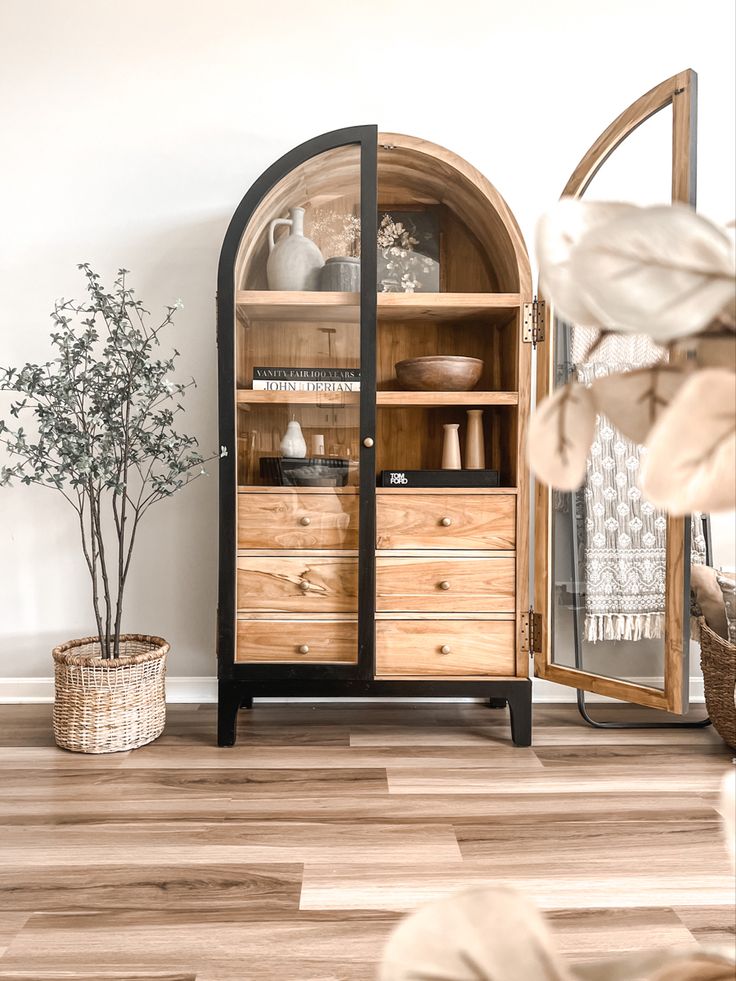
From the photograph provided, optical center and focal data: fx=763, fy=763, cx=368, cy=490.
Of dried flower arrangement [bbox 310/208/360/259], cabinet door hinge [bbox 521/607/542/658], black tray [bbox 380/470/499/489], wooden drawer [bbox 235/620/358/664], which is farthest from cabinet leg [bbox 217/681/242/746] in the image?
dried flower arrangement [bbox 310/208/360/259]

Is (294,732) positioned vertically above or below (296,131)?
below

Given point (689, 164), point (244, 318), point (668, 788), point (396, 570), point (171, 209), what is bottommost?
point (668, 788)

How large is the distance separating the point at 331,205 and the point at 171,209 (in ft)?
2.33

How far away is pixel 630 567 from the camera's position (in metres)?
2.18

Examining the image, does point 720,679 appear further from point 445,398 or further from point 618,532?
point 445,398

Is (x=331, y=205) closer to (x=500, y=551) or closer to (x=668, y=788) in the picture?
(x=500, y=551)

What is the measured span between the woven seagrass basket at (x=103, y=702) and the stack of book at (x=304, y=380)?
850 mm

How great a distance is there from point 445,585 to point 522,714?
17.1 inches

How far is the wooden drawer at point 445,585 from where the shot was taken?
221 centimetres

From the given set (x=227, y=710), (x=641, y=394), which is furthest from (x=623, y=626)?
(x=641, y=394)

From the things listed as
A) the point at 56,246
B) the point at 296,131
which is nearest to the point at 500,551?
the point at 296,131

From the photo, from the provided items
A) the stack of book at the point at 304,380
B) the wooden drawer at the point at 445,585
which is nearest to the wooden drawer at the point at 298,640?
the wooden drawer at the point at 445,585

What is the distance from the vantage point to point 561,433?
0.30 metres

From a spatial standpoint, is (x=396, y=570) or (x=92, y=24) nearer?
(x=396, y=570)
